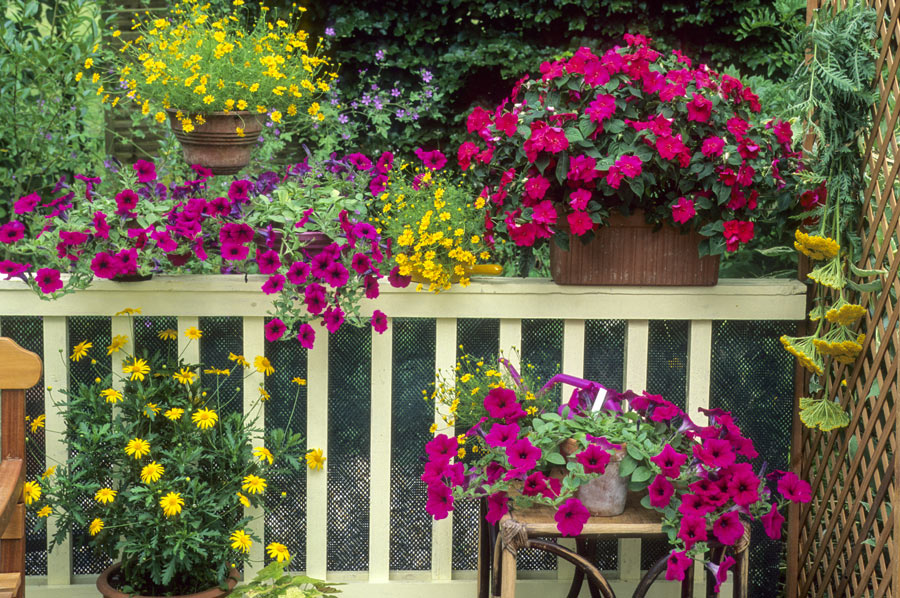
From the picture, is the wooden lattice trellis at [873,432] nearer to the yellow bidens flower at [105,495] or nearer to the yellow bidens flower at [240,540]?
the yellow bidens flower at [240,540]

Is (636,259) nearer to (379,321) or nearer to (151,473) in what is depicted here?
(379,321)

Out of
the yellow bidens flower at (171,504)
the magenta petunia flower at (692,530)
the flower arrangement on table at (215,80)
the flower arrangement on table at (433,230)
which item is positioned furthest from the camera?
the flower arrangement on table at (215,80)

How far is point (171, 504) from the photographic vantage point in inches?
88.8

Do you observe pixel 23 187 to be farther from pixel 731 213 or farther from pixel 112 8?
pixel 731 213

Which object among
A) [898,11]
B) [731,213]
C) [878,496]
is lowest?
[878,496]

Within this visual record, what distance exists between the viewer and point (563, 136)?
7.41 feet

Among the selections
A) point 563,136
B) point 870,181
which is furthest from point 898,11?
point 563,136

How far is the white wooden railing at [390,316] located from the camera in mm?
2434

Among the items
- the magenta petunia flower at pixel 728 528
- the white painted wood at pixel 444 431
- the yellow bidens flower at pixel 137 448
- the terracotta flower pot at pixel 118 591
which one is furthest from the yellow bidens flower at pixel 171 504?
the magenta petunia flower at pixel 728 528

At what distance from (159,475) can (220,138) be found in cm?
85

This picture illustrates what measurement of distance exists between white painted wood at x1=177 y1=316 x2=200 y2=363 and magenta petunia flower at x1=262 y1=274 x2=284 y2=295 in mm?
201

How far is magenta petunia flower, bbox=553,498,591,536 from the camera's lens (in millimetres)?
2047

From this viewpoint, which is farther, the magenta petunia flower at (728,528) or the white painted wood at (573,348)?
the white painted wood at (573,348)

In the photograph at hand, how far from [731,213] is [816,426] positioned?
1.80 feet
